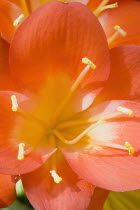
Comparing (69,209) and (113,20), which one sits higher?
(113,20)

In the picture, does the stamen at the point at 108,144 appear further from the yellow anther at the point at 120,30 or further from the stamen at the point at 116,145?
the yellow anther at the point at 120,30

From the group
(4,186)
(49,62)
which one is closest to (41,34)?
(49,62)

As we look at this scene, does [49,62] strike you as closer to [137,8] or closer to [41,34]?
[41,34]

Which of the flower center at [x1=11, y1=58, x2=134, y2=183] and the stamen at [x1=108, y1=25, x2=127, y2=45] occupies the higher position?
the stamen at [x1=108, y1=25, x2=127, y2=45]

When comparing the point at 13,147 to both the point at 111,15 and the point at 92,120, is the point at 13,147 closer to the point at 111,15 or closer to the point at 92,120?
the point at 92,120

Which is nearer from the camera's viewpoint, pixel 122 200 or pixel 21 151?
pixel 21 151

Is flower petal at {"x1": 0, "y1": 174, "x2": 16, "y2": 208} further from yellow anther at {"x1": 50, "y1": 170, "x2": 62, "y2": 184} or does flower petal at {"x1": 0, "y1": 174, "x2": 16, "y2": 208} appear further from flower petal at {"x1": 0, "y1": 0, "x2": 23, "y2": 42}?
flower petal at {"x1": 0, "y1": 0, "x2": 23, "y2": 42}

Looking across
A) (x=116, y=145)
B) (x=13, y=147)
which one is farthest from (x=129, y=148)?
(x=13, y=147)

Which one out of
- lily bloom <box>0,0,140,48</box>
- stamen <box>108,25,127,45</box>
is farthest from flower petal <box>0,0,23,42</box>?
stamen <box>108,25,127,45</box>
